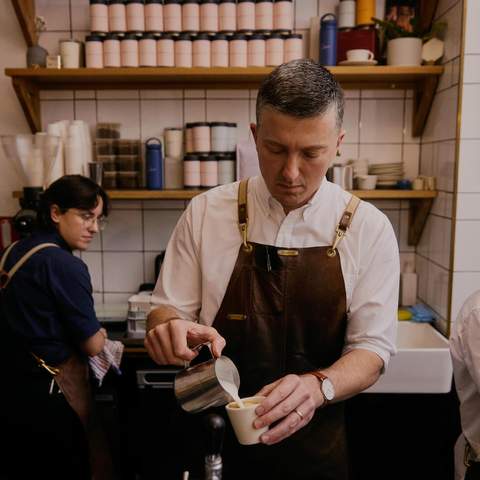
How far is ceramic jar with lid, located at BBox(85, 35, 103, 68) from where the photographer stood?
107 inches

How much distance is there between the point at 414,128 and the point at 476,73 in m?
0.59

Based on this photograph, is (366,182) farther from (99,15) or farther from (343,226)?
(99,15)

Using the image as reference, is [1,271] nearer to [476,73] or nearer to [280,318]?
[280,318]

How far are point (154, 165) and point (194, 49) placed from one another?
59 cm

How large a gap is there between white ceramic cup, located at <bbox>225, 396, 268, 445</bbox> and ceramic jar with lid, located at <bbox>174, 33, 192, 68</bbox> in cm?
203

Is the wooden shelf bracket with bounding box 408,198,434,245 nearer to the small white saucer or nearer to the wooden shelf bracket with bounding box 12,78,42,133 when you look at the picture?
the small white saucer

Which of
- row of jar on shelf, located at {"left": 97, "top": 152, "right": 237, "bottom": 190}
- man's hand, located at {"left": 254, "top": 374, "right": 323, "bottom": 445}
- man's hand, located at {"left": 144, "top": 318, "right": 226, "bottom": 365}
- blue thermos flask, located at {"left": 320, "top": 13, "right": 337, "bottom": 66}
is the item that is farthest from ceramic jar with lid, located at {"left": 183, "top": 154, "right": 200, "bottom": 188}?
man's hand, located at {"left": 254, "top": 374, "right": 323, "bottom": 445}

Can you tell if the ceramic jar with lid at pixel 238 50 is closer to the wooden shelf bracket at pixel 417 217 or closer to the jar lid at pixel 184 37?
the jar lid at pixel 184 37

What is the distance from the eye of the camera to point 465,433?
5.29 ft

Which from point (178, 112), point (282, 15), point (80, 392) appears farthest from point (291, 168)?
point (178, 112)

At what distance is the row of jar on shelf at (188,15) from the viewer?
269 centimetres

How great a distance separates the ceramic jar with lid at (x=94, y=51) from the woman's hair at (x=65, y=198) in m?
0.75

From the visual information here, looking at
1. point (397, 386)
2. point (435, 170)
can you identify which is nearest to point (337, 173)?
point (435, 170)

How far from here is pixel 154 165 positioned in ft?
9.32
